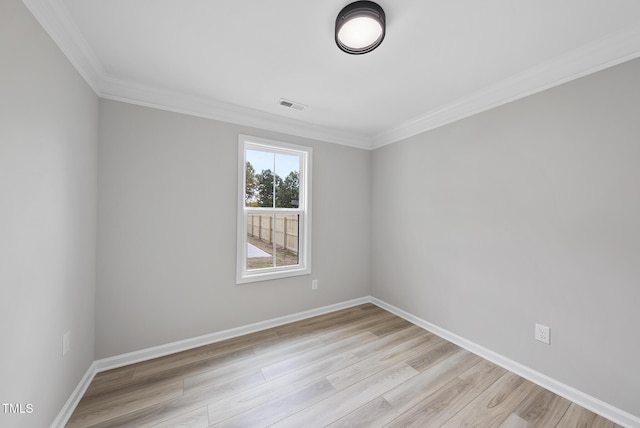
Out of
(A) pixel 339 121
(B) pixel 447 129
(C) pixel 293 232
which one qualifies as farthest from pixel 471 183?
(C) pixel 293 232

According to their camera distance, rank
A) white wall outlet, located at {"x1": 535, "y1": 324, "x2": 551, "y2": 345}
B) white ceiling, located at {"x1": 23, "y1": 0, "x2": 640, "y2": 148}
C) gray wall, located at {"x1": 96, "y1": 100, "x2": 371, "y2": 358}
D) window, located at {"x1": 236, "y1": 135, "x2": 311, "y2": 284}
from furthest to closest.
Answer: window, located at {"x1": 236, "y1": 135, "x2": 311, "y2": 284} → gray wall, located at {"x1": 96, "y1": 100, "x2": 371, "y2": 358} → white wall outlet, located at {"x1": 535, "y1": 324, "x2": 551, "y2": 345} → white ceiling, located at {"x1": 23, "y1": 0, "x2": 640, "y2": 148}

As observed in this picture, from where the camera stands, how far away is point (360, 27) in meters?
1.38

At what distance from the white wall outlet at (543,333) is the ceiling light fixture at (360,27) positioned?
2.43 meters

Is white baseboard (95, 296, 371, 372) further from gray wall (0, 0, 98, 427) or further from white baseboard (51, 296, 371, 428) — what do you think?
gray wall (0, 0, 98, 427)

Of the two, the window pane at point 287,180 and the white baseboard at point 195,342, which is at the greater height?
the window pane at point 287,180

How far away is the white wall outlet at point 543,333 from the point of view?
1.86 meters

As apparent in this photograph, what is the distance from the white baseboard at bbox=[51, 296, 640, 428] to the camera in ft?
5.10

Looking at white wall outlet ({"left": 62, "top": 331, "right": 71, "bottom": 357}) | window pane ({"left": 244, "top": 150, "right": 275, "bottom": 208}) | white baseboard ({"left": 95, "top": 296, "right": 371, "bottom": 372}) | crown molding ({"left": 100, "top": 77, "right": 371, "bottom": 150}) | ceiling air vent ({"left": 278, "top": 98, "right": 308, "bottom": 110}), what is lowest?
white baseboard ({"left": 95, "top": 296, "right": 371, "bottom": 372})

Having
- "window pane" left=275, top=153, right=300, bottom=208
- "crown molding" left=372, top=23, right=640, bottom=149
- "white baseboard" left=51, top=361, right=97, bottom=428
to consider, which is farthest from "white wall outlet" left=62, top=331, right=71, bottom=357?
"crown molding" left=372, top=23, right=640, bottom=149

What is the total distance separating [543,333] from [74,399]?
11.3 feet

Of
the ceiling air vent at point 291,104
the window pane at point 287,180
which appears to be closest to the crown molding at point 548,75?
the ceiling air vent at point 291,104

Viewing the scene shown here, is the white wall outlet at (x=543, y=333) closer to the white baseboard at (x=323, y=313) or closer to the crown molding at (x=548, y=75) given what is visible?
the white baseboard at (x=323, y=313)

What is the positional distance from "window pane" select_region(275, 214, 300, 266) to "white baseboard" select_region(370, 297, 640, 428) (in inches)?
68.8

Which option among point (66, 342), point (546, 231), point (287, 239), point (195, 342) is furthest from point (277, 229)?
point (546, 231)
